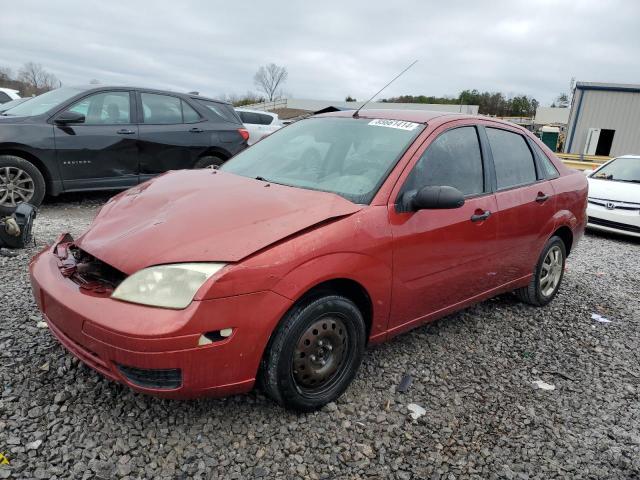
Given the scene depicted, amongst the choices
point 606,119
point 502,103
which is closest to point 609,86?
point 606,119

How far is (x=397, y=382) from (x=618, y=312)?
2800 millimetres

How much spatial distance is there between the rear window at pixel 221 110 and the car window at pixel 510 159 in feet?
16.4

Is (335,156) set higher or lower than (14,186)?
higher

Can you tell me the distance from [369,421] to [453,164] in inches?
68.8

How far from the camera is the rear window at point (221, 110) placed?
7.69 meters

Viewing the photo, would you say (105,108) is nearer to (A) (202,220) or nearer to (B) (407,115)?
(B) (407,115)

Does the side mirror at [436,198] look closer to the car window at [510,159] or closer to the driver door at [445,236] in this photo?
the driver door at [445,236]

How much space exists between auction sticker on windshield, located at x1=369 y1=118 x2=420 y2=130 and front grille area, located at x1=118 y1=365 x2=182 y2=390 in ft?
6.80

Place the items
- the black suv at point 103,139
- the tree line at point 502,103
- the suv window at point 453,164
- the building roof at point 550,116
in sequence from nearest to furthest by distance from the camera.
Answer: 1. the suv window at point 453,164
2. the black suv at point 103,139
3. the building roof at point 550,116
4. the tree line at point 502,103

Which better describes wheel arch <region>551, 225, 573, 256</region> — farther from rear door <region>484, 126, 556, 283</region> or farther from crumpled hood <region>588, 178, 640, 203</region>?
crumpled hood <region>588, 178, 640, 203</region>

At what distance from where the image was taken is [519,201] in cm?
370

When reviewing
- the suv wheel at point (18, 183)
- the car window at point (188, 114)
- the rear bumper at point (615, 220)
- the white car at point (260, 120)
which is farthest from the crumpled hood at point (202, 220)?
the white car at point (260, 120)

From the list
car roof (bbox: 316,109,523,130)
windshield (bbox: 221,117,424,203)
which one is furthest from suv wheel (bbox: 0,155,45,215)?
car roof (bbox: 316,109,523,130)

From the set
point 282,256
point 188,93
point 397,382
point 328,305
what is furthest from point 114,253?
point 188,93
